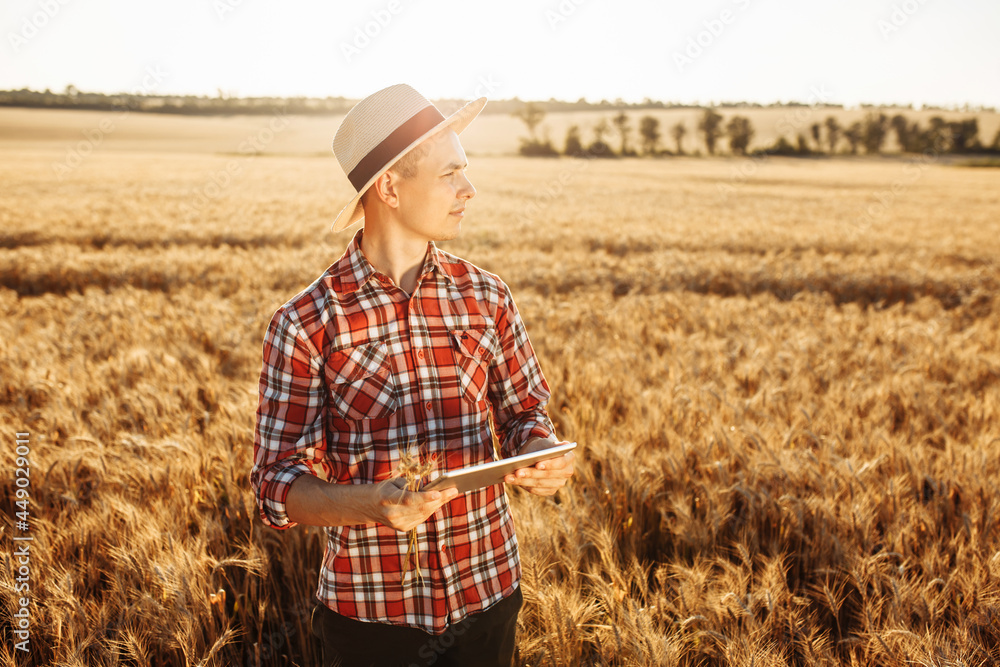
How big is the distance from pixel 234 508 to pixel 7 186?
80.2 feet

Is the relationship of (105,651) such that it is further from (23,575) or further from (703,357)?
(703,357)

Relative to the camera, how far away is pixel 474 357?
1585 mm

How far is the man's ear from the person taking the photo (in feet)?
4.93

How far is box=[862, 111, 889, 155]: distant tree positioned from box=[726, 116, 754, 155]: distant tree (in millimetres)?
15845

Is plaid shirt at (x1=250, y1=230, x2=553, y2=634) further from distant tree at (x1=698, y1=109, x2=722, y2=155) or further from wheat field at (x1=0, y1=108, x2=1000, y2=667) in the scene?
distant tree at (x1=698, y1=109, x2=722, y2=155)

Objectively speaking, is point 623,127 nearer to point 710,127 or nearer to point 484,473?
point 710,127

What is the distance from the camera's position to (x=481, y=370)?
1.60 m

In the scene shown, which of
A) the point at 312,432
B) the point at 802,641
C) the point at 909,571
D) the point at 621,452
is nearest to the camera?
the point at 312,432

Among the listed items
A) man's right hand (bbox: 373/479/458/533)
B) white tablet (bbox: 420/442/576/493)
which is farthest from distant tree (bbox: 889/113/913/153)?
man's right hand (bbox: 373/479/458/533)

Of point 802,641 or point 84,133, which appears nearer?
point 802,641

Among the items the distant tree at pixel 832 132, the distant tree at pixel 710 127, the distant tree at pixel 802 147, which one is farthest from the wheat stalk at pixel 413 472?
the distant tree at pixel 832 132

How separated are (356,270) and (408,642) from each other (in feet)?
3.17

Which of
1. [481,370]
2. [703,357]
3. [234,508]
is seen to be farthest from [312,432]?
[703,357]

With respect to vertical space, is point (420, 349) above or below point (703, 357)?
above
